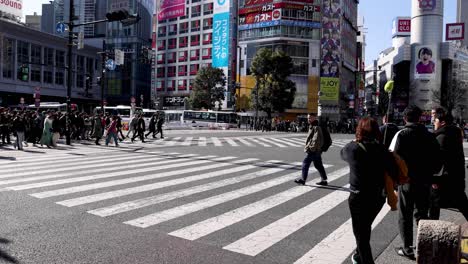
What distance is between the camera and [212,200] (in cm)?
762

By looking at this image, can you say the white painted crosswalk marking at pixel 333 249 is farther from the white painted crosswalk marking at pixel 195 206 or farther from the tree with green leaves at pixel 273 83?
the tree with green leaves at pixel 273 83

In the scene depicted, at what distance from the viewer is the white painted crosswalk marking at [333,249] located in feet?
15.3

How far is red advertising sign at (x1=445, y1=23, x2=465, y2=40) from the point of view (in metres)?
95.4

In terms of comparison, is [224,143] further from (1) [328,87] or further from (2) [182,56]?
(2) [182,56]

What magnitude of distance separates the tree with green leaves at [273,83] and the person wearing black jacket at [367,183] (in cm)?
4742

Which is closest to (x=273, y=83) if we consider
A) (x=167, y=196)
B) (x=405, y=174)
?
(x=167, y=196)

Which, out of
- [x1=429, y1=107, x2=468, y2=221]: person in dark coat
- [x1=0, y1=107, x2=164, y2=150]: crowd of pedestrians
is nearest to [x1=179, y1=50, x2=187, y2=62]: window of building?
[x1=0, y1=107, x2=164, y2=150]: crowd of pedestrians

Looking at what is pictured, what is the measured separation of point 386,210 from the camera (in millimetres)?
7379

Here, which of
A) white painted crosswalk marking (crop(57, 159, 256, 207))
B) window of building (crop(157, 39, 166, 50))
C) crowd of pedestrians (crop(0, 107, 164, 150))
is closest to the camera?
white painted crosswalk marking (crop(57, 159, 256, 207))

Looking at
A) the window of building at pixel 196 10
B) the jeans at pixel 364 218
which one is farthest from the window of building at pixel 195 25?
the jeans at pixel 364 218

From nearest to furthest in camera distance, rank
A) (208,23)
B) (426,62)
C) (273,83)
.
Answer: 1. (273,83)
2. (208,23)
3. (426,62)

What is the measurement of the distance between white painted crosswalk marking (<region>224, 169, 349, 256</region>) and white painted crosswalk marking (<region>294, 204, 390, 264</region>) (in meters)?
0.50

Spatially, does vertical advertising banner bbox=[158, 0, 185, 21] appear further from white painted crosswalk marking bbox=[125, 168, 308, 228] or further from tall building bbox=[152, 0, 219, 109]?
white painted crosswalk marking bbox=[125, 168, 308, 228]

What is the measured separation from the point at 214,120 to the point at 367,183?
50.5m
